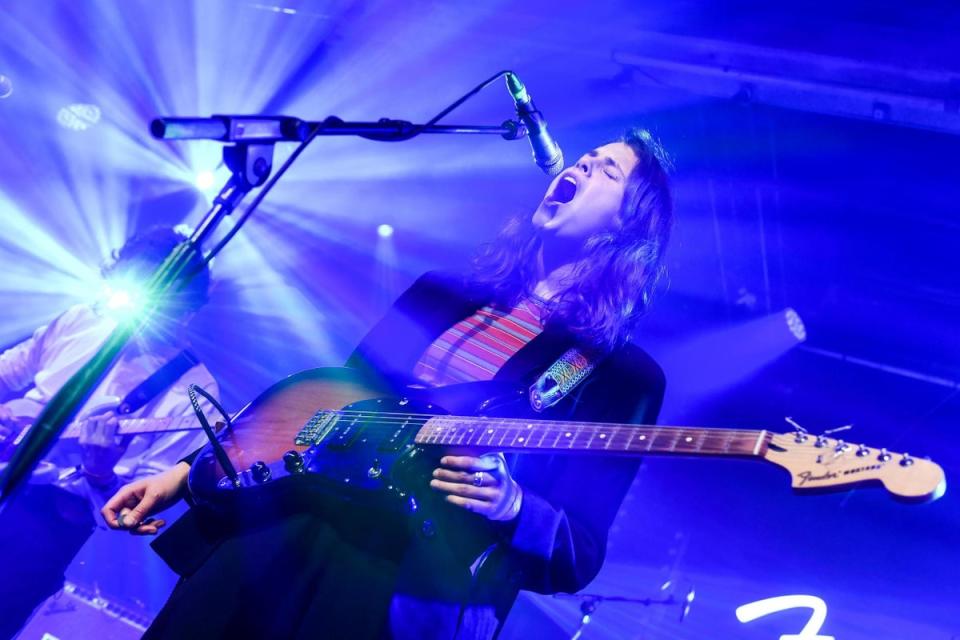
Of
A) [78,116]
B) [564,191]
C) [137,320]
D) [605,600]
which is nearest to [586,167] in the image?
[564,191]

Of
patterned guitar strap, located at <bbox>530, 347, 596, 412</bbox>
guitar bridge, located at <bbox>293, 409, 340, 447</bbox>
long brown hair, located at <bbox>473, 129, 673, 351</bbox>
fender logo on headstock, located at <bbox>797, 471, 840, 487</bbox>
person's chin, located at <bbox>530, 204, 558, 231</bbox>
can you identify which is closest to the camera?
fender logo on headstock, located at <bbox>797, 471, 840, 487</bbox>

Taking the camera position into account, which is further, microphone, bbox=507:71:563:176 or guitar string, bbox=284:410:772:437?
microphone, bbox=507:71:563:176

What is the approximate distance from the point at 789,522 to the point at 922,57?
3719 mm

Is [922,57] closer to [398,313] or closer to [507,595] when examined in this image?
[398,313]

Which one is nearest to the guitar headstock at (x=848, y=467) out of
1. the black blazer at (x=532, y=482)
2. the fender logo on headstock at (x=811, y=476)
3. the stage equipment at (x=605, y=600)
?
the fender logo on headstock at (x=811, y=476)

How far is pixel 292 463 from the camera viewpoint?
1880mm

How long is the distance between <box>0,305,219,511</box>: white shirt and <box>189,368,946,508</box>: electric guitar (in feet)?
7.23

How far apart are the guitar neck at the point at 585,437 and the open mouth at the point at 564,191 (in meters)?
1.09

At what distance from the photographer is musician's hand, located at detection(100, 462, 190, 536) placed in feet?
6.64

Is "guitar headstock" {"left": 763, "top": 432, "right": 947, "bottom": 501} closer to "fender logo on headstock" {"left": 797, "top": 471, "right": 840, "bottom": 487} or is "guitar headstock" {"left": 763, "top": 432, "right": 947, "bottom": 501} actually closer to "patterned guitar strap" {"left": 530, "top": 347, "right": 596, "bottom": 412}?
"fender logo on headstock" {"left": 797, "top": 471, "right": 840, "bottom": 487}

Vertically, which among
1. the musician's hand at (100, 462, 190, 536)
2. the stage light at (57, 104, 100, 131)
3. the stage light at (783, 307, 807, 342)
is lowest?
the musician's hand at (100, 462, 190, 536)

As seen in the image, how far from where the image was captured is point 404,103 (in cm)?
558

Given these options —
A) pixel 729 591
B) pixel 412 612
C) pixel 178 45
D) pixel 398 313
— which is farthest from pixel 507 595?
pixel 178 45

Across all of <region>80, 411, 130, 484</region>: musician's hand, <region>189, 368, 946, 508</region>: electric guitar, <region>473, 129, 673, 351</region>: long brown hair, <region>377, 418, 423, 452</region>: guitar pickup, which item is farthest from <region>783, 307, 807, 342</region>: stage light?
<region>80, 411, 130, 484</region>: musician's hand
